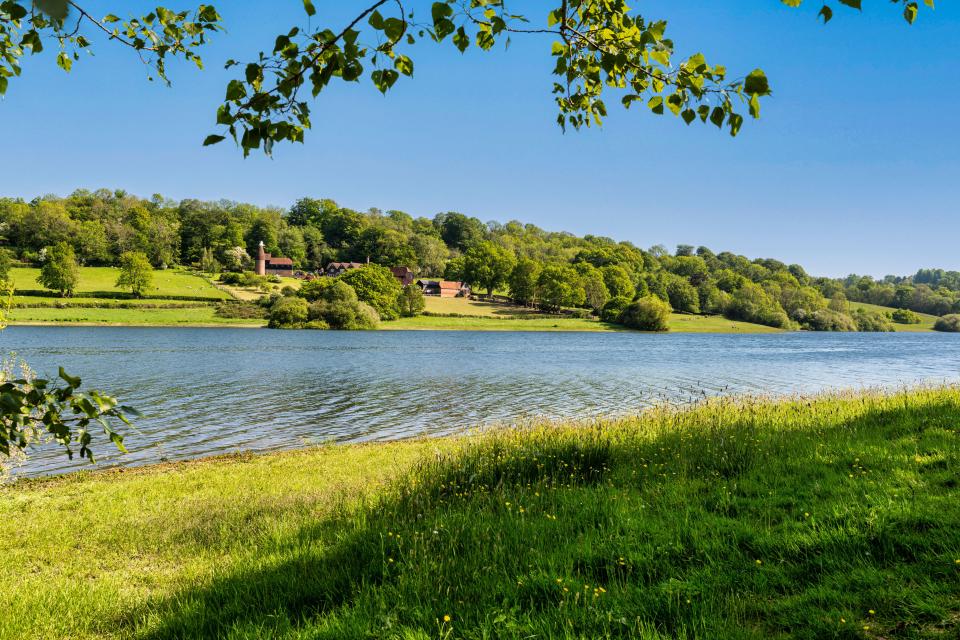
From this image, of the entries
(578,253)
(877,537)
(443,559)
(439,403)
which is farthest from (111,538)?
(578,253)

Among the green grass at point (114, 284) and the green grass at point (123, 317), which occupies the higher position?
the green grass at point (114, 284)

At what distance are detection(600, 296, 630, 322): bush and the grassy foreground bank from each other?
352ft

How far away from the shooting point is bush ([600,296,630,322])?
115 metres

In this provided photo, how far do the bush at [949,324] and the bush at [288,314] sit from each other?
6623 inches

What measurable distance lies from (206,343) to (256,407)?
3617cm

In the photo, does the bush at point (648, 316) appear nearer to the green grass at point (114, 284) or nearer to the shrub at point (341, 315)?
the shrub at point (341, 315)

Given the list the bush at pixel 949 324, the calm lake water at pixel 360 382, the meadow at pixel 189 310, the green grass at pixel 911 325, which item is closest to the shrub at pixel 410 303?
the meadow at pixel 189 310

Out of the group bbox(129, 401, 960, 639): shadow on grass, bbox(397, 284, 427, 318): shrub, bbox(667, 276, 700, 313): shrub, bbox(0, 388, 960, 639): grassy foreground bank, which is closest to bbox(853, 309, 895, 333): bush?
bbox(667, 276, 700, 313): shrub

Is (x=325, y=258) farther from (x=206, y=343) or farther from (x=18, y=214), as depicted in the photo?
(x=206, y=343)

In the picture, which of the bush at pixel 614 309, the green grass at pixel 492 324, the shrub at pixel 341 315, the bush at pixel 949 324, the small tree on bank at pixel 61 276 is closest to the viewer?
the shrub at pixel 341 315

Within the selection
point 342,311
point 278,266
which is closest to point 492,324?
point 342,311

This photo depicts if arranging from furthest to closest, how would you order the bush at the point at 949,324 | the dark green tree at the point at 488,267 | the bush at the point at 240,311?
the bush at the point at 949,324, the dark green tree at the point at 488,267, the bush at the point at 240,311

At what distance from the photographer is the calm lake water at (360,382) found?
1916 centimetres

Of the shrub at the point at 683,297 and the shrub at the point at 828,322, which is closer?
the shrub at the point at 828,322
